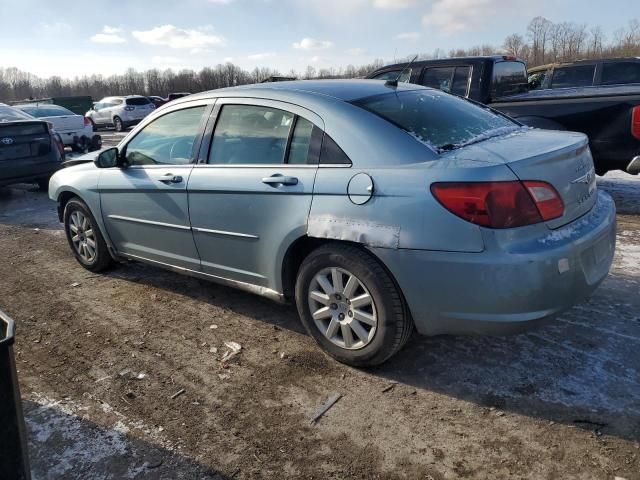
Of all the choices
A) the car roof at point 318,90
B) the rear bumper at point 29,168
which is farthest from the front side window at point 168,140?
the rear bumper at point 29,168

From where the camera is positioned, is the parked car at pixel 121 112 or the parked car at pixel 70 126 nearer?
the parked car at pixel 70 126

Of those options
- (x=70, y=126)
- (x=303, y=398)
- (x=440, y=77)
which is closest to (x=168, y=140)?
(x=303, y=398)

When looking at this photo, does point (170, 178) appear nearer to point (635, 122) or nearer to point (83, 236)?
point (83, 236)

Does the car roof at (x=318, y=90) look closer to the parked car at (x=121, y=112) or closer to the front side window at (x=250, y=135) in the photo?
the front side window at (x=250, y=135)

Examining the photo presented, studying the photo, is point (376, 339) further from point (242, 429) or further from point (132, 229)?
point (132, 229)

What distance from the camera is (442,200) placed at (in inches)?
104

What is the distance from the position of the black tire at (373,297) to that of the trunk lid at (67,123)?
14.2 meters

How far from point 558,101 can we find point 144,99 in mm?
23339

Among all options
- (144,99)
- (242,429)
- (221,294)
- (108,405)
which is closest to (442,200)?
(242,429)

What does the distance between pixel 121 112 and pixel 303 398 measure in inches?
981

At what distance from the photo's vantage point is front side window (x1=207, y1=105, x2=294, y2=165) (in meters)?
3.41

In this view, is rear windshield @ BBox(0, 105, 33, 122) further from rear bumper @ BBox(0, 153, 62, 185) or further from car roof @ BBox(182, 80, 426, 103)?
car roof @ BBox(182, 80, 426, 103)

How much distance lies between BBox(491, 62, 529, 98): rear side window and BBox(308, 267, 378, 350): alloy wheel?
523 centimetres

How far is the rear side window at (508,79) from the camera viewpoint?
7.31 meters
